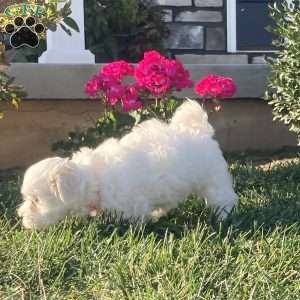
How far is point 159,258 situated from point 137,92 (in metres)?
2.84

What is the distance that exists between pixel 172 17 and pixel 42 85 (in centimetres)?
280

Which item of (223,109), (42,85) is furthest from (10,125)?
(223,109)

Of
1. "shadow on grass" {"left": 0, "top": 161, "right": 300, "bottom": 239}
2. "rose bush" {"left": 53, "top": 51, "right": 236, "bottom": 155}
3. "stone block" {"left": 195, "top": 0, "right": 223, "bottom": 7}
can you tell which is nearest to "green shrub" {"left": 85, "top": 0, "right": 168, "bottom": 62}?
"stone block" {"left": 195, "top": 0, "right": 223, "bottom": 7}

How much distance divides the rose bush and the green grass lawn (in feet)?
5.00

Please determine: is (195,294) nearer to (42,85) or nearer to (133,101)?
(133,101)

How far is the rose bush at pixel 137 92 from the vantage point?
623 cm

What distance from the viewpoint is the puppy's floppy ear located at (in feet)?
14.2

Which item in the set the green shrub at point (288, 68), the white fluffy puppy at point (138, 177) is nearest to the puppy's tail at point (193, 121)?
the white fluffy puppy at point (138, 177)

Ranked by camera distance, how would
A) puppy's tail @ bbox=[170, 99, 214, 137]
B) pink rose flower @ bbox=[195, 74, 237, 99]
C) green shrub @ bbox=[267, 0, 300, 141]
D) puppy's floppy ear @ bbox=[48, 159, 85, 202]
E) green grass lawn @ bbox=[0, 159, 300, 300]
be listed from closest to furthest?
1. green grass lawn @ bbox=[0, 159, 300, 300]
2. puppy's floppy ear @ bbox=[48, 159, 85, 202]
3. puppy's tail @ bbox=[170, 99, 214, 137]
4. pink rose flower @ bbox=[195, 74, 237, 99]
5. green shrub @ bbox=[267, 0, 300, 141]

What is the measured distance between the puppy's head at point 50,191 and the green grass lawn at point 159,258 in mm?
88

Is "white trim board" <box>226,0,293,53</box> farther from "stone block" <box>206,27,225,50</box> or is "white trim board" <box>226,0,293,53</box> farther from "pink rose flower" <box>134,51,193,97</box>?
"pink rose flower" <box>134,51,193,97</box>

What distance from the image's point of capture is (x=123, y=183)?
4594 millimetres

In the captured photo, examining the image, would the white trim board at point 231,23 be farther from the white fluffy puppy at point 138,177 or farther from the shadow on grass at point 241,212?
the white fluffy puppy at point 138,177

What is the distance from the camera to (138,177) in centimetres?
464
